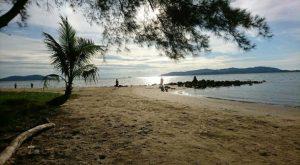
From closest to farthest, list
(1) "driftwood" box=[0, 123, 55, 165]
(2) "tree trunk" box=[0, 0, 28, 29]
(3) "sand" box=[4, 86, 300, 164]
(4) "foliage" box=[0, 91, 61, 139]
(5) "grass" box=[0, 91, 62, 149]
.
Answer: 1. (1) "driftwood" box=[0, 123, 55, 165]
2. (3) "sand" box=[4, 86, 300, 164]
3. (5) "grass" box=[0, 91, 62, 149]
4. (2) "tree trunk" box=[0, 0, 28, 29]
5. (4) "foliage" box=[0, 91, 61, 139]

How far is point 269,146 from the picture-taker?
6531 millimetres

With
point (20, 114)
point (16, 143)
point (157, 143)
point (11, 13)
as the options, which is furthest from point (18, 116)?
point (157, 143)

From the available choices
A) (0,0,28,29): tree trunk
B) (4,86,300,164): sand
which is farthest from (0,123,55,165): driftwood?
(0,0,28,29): tree trunk

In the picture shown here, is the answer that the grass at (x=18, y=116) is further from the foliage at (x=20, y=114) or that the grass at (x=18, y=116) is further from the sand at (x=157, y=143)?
the sand at (x=157, y=143)

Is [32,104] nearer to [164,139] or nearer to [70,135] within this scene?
[70,135]

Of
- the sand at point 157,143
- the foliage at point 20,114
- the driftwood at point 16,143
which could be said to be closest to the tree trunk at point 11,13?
the foliage at point 20,114

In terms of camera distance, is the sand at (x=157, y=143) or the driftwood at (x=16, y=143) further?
the sand at (x=157, y=143)

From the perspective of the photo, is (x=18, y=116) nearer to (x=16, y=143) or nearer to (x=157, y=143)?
(x=16, y=143)

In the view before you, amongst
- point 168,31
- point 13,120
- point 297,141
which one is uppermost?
point 168,31

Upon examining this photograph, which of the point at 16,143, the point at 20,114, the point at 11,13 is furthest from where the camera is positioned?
the point at 20,114

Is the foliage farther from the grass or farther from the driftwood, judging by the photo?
the driftwood

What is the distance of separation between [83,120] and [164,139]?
10.3 ft

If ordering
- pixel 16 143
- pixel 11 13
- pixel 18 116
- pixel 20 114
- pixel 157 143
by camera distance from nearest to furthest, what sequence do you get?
pixel 16 143 < pixel 157 143 < pixel 11 13 < pixel 18 116 < pixel 20 114

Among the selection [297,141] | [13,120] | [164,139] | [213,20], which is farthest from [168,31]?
[13,120]
